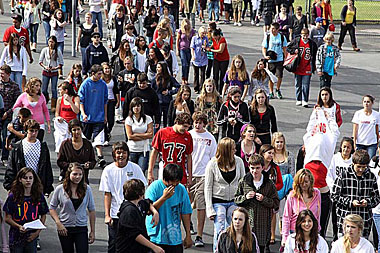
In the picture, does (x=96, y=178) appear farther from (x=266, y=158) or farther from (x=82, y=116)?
(x=266, y=158)

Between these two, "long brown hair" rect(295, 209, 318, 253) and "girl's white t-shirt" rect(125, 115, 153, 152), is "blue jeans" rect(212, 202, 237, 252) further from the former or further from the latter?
"girl's white t-shirt" rect(125, 115, 153, 152)

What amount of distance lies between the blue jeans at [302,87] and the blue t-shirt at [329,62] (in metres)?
0.45

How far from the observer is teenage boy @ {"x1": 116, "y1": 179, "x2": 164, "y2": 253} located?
8.81m

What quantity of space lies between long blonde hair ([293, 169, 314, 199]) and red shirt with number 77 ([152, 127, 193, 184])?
193cm

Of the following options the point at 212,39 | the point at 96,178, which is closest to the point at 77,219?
the point at 96,178

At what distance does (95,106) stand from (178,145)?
329 cm

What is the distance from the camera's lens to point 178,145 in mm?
11977

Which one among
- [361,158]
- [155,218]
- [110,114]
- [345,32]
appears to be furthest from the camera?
[345,32]

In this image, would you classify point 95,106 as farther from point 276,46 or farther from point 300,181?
point 276,46

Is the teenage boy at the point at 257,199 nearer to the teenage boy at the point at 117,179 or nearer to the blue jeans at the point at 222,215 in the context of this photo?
the blue jeans at the point at 222,215

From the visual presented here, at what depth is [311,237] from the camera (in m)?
9.53

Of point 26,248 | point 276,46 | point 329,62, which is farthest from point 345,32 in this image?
point 26,248

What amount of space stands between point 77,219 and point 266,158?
2.69 metres

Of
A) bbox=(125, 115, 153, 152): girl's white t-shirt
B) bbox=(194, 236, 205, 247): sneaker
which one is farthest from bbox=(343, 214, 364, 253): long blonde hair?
bbox=(125, 115, 153, 152): girl's white t-shirt
